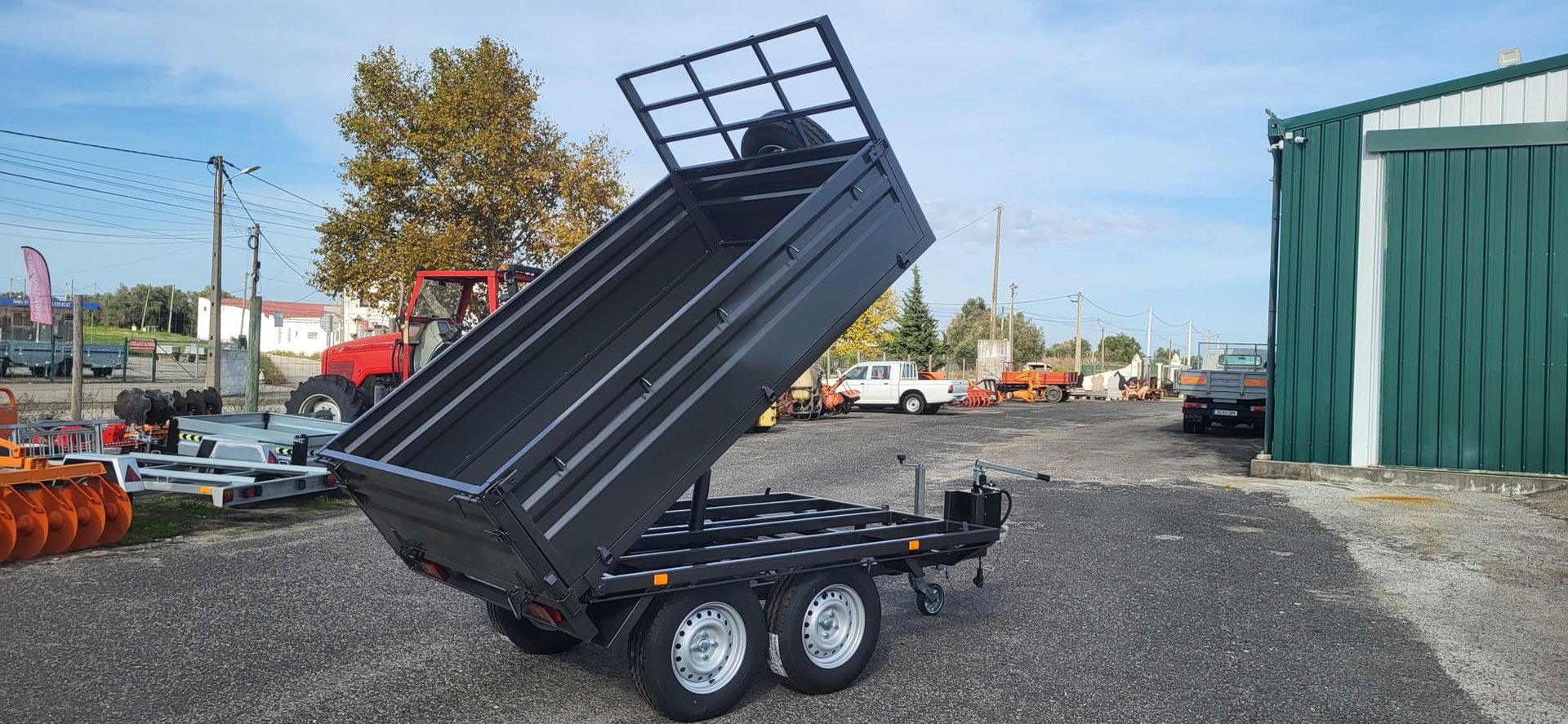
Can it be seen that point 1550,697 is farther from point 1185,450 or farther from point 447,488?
point 1185,450

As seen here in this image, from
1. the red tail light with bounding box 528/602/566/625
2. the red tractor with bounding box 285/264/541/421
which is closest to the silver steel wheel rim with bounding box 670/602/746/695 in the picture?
the red tail light with bounding box 528/602/566/625

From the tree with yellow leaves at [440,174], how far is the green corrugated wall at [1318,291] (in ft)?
46.7

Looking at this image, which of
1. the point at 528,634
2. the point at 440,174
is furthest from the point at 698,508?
the point at 440,174

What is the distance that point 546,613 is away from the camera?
14.0ft

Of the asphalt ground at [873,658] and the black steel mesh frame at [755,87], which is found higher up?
the black steel mesh frame at [755,87]

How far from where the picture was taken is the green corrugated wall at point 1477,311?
43.7 ft

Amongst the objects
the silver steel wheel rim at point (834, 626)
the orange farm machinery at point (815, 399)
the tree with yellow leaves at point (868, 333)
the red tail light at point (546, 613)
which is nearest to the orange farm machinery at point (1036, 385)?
the tree with yellow leaves at point (868, 333)

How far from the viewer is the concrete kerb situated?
1333 cm

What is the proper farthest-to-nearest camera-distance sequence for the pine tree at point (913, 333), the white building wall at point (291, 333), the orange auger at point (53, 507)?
the white building wall at point (291, 333)
the pine tree at point (913, 333)
the orange auger at point (53, 507)

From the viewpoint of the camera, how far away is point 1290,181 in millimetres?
14680

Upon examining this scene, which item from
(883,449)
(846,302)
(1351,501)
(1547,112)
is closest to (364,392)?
(883,449)

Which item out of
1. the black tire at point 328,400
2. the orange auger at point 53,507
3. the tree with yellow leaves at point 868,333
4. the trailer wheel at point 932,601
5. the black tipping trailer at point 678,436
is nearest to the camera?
the black tipping trailer at point 678,436

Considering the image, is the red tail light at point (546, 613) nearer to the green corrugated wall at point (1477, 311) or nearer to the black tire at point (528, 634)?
the black tire at point (528, 634)

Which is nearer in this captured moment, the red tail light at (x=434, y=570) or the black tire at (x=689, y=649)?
the black tire at (x=689, y=649)
